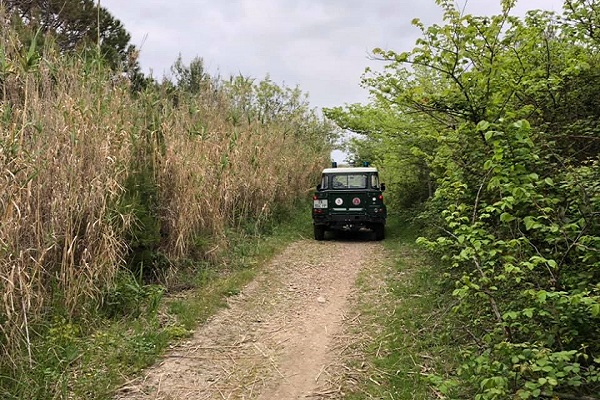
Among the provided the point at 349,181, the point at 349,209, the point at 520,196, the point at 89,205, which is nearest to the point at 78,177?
the point at 89,205

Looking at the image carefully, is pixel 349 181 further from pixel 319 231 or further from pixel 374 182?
pixel 319 231

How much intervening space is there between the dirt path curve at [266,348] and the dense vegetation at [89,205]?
0.45 meters

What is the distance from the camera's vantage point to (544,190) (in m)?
3.61

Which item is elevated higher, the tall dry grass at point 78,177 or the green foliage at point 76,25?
the green foliage at point 76,25

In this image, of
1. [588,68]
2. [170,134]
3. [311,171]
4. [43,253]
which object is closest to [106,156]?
[43,253]

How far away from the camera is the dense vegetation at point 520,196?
8.67ft

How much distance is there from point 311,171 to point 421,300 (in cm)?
1164

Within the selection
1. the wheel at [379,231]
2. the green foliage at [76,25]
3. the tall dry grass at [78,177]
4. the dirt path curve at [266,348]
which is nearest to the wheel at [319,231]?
the wheel at [379,231]

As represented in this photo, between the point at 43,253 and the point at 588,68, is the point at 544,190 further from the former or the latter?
the point at 43,253

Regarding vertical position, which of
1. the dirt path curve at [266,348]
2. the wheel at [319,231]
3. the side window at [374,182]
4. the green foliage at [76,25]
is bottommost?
the dirt path curve at [266,348]

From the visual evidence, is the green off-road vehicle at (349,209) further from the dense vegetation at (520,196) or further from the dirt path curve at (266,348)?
the dense vegetation at (520,196)

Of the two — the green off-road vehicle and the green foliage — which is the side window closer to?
the green off-road vehicle

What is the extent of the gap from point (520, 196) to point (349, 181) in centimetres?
892

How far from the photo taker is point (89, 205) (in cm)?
465
